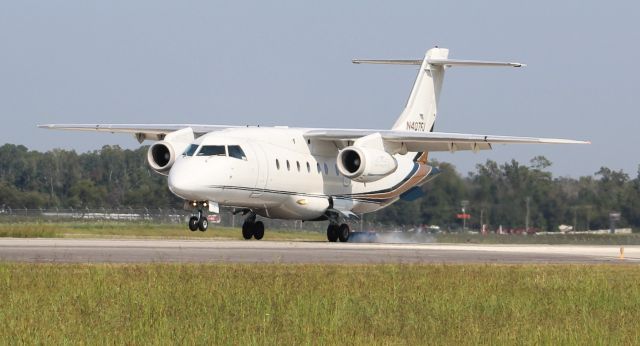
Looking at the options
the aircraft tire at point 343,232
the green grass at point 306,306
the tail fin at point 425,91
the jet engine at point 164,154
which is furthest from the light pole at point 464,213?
the green grass at point 306,306

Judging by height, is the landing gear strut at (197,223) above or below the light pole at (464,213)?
below

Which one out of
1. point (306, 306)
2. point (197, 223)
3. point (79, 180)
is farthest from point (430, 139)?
point (79, 180)

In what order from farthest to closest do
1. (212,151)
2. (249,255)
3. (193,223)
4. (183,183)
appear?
(212,151)
(193,223)
(183,183)
(249,255)

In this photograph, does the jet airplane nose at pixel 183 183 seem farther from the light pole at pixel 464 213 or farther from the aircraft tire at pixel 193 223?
the light pole at pixel 464 213

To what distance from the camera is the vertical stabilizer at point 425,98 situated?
42656mm

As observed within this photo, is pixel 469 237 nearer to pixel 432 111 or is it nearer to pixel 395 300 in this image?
pixel 432 111

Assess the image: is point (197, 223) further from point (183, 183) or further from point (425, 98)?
point (425, 98)

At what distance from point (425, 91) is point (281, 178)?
9.11 m

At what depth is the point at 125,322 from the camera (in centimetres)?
1244

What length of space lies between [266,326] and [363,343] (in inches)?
62.6

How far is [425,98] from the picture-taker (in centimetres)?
4328

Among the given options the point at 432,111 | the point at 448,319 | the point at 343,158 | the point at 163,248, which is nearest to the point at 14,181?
the point at 432,111

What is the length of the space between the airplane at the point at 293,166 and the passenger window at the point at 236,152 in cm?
4

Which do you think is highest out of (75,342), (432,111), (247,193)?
(432,111)
